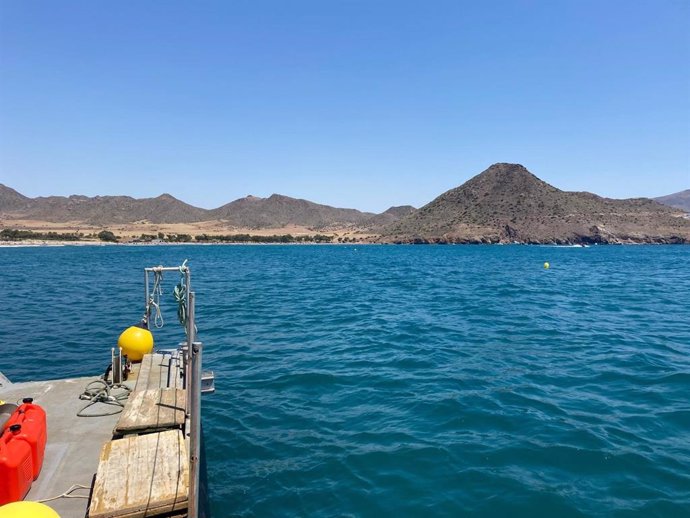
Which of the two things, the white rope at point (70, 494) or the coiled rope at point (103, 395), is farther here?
the coiled rope at point (103, 395)

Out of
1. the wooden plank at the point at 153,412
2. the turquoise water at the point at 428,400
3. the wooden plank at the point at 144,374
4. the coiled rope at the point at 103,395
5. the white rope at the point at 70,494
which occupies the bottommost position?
the turquoise water at the point at 428,400

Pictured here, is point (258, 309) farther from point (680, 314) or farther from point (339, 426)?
point (680, 314)

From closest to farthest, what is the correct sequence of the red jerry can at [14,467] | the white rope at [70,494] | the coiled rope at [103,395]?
the red jerry can at [14,467] → the white rope at [70,494] → the coiled rope at [103,395]

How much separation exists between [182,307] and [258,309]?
21.6 m

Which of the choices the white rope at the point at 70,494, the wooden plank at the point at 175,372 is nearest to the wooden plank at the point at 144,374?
the wooden plank at the point at 175,372

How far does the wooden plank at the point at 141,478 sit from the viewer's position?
6.79m

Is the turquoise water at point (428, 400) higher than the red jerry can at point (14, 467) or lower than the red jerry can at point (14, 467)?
lower

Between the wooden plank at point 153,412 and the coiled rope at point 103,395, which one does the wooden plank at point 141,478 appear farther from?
the coiled rope at point 103,395

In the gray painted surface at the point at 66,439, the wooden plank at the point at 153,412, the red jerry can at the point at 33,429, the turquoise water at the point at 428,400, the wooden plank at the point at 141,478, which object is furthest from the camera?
the turquoise water at the point at 428,400

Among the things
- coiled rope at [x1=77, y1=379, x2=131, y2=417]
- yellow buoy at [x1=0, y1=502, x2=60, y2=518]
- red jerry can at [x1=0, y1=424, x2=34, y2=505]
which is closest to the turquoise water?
coiled rope at [x1=77, y1=379, x2=131, y2=417]

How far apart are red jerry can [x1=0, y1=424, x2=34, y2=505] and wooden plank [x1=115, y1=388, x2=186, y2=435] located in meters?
1.45

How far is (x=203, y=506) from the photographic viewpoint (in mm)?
9734

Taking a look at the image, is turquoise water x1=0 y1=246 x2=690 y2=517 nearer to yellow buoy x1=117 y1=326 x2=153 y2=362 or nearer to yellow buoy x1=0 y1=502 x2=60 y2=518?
yellow buoy x1=117 y1=326 x2=153 y2=362

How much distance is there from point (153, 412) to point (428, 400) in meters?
9.04
